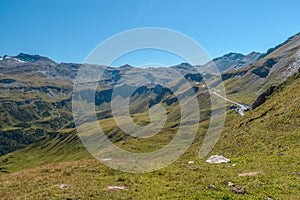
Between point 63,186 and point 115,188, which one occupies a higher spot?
point 63,186

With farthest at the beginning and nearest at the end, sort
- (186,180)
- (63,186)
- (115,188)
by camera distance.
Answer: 1. (186,180)
2. (63,186)
3. (115,188)

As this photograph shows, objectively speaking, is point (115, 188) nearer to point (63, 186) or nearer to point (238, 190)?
point (63, 186)

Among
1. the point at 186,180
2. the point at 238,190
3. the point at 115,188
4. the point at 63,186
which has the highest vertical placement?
the point at 63,186

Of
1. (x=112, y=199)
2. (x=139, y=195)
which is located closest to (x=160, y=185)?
(x=139, y=195)

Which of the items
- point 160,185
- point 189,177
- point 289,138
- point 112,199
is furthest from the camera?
point 289,138

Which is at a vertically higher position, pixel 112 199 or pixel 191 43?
pixel 191 43

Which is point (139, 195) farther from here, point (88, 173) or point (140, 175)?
point (88, 173)

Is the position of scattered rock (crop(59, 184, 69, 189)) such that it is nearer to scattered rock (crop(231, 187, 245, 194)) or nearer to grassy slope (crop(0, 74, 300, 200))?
grassy slope (crop(0, 74, 300, 200))

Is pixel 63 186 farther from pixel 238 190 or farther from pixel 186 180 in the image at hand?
pixel 238 190

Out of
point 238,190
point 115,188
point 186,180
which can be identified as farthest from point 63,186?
point 238,190

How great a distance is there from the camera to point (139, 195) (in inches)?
828

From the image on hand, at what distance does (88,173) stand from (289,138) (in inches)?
964

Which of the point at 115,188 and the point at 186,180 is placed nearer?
the point at 115,188

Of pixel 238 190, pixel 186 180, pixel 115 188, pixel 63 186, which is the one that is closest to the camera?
pixel 238 190
